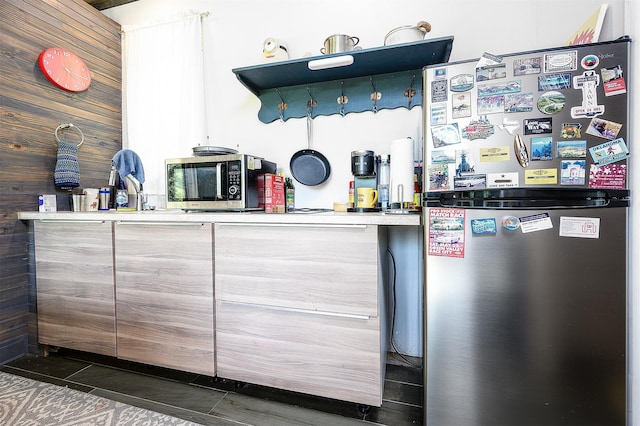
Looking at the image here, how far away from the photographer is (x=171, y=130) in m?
2.27

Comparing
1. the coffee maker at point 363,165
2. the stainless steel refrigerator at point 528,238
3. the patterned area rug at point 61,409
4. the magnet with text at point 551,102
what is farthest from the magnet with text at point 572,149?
the patterned area rug at point 61,409

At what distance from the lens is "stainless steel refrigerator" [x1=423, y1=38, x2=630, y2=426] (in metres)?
1.02

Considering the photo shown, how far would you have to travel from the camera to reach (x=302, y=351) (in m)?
1.36

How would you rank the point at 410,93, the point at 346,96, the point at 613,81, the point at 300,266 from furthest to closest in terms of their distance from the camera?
1. the point at 346,96
2. the point at 410,93
3. the point at 300,266
4. the point at 613,81

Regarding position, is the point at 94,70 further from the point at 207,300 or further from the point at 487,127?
the point at 487,127

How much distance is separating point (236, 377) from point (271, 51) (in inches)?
74.4

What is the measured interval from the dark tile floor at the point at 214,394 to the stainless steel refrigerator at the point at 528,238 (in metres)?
0.35

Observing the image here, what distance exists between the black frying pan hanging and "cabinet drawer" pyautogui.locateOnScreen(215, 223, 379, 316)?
0.68 meters

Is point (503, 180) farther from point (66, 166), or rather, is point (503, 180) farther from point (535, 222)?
point (66, 166)

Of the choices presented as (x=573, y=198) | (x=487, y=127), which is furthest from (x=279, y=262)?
(x=573, y=198)

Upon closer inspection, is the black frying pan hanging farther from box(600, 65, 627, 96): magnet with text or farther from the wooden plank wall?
the wooden plank wall

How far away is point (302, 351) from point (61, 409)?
3.83 feet

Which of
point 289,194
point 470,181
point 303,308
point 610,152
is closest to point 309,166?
point 289,194

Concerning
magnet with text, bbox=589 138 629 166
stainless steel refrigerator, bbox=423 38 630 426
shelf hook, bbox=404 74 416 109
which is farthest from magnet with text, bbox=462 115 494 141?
shelf hook, bbox=404 74 416 109
